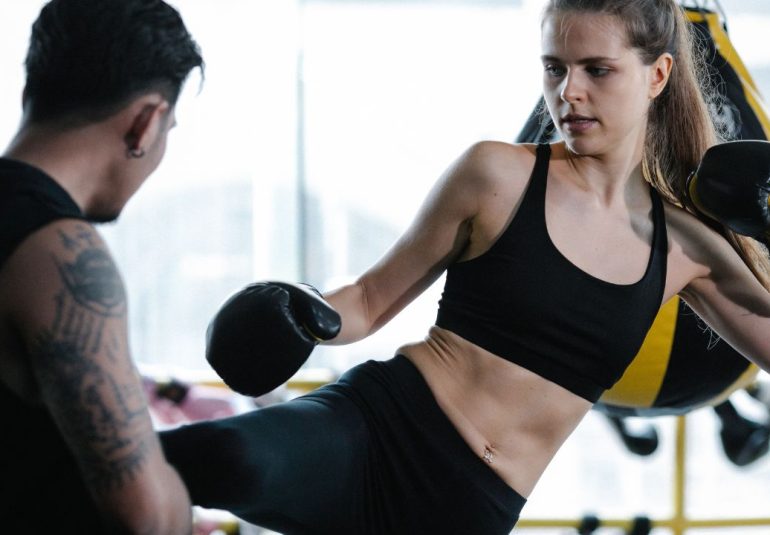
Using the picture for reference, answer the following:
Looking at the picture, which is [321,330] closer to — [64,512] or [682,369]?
[64,512]

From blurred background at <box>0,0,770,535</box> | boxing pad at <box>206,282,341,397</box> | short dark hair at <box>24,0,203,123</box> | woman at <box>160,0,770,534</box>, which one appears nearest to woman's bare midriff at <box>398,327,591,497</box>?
woman at <box>160,0,770,534</box>

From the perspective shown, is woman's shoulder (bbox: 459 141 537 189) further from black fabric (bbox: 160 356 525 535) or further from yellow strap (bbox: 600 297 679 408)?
yellow strap (bbox: 600 297 679 408)

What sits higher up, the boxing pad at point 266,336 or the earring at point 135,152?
the earring at point 135,152

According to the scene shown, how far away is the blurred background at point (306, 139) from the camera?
11.9ft

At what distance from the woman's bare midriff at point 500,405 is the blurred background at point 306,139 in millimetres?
2110

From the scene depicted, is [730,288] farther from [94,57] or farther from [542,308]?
[94,57]

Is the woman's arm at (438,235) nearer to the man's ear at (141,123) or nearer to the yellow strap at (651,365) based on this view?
the yellow strap at (651,365)

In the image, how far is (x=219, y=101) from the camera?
11.9 ft

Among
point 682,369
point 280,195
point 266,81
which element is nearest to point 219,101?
point 266,81

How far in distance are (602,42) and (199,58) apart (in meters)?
0.67

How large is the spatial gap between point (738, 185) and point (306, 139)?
2.40 metres

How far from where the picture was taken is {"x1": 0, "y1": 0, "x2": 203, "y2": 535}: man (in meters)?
0.91

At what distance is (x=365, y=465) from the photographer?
147cm

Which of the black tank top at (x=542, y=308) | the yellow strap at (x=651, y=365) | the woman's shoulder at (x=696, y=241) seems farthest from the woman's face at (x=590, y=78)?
the yellow strap at (x=651, y=365)
